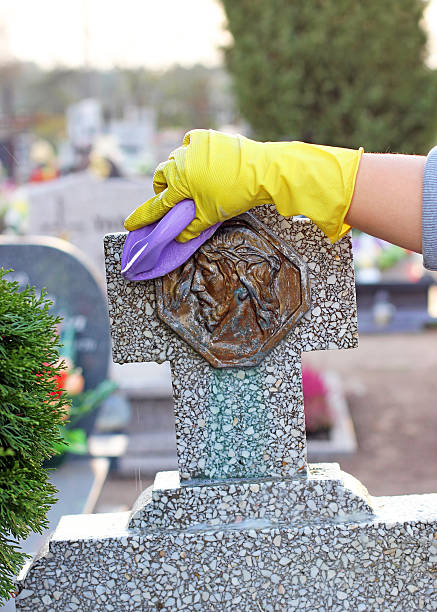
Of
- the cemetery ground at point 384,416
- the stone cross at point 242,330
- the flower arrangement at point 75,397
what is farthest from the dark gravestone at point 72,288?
the stone cross at point 242,330

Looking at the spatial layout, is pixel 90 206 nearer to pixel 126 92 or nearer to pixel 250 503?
pixel 250 503

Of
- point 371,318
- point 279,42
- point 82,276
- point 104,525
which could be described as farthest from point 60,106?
point 104,525

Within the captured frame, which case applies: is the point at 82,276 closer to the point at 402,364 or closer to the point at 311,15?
the point at 402,364

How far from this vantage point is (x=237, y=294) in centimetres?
147

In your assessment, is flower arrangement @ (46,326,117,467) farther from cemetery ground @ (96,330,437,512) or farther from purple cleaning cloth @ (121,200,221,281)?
purple cleaning cloth @ (121,200,221,281)

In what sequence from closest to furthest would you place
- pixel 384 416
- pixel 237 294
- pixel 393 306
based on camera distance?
pixel 237 294 → pixel 384 416 → pixel 393 306

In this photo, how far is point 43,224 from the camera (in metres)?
5.75

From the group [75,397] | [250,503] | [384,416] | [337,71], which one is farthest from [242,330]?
[337,71]

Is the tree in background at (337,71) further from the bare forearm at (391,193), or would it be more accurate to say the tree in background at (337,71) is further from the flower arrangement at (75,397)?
the bare forearm at (391,193)

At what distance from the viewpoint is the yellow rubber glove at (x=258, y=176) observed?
4.35 ft

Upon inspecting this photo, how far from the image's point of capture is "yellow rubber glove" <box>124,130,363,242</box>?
133 centimetres

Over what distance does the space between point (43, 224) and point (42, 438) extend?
4.62 metres

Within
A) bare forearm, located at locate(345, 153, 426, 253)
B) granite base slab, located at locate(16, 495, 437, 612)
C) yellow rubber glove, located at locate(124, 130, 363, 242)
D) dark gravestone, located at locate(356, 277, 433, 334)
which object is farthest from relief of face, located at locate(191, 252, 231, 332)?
dark gravestone, located at locate(356, 277, 433, 334)

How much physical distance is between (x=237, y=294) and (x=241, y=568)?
1.98ft
